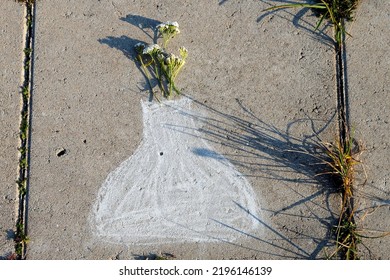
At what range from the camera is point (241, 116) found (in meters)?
3.28

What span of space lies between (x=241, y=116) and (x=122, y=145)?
86cm

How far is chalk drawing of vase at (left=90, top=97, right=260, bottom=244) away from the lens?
320 centimetres

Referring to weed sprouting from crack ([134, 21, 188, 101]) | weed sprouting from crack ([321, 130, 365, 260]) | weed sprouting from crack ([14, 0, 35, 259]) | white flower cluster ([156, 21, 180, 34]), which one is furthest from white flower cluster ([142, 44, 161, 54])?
weed sprouting from crack ([321, 130, 365, 260])

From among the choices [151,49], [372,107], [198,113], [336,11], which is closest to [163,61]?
[151,49]

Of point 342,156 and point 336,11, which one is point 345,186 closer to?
point 342,156

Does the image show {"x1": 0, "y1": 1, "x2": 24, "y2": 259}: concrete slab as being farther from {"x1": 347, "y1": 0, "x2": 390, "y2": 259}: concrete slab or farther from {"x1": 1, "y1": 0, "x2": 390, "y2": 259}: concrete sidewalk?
{"x1": 347, "y1": 0, "x2": 390, "y2": 259}: concrete slab

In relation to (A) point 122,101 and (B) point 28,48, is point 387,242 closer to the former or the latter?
(A) point 122,101

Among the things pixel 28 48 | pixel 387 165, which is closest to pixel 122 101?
pixel 28 48

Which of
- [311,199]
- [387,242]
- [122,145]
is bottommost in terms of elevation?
[387,242]

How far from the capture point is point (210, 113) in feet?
10.8

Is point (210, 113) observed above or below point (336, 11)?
below

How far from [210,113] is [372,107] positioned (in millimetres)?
1141
